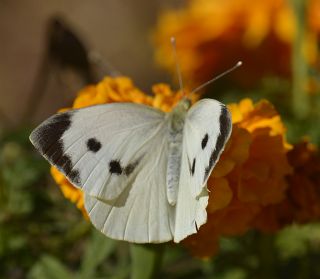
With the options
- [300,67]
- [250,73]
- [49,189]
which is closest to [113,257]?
[49,189]

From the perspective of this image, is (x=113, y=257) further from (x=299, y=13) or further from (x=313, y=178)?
(x=299, y=13)

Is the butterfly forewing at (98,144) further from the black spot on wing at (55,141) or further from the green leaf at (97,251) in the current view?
the green leaf at (97,251)

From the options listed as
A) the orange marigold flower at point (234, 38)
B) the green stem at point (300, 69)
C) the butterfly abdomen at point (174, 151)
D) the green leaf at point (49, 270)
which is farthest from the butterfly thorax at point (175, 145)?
the orange marigold flower at point (234, 38)

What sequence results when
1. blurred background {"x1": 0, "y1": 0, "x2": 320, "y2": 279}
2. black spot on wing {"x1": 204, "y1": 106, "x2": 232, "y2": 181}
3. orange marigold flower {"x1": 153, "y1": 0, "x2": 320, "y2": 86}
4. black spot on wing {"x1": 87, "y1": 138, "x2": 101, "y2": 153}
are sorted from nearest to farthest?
1. black spot on wing {"x1": 204, "y1": 106, "x2": 232, "y2": 181}
2. black spot on wing {"x1": 87, "y1": 138, "x2": 101, "y2": 153}
3. blurred background {"x1": 0, "y1": 0, "x2": 320, "y2": 279}
4. orange marigold flower {"x1": 153, "y1": 0, "x2": 320, "y2": 86}

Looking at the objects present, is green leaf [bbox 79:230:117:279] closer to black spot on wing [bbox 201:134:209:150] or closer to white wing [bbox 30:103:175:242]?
white wing [bbox 30:103:175:242]

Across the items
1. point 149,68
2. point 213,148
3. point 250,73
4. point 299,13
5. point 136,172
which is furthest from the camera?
point 149,68

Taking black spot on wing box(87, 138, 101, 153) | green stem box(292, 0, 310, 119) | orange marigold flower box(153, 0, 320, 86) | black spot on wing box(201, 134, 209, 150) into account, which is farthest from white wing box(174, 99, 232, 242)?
orange marigold flower box(153, 0, 320, 86)

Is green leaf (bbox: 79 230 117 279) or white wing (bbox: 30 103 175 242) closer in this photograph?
white wing (bbox: 30 103 175 242)

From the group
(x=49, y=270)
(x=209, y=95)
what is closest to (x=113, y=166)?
(x=49, y=270)
